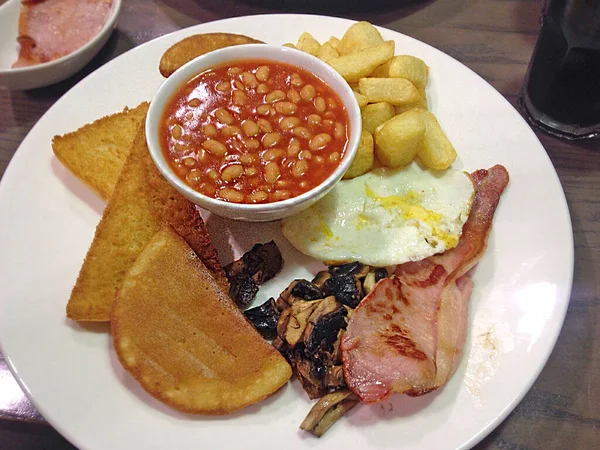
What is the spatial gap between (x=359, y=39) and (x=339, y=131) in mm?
694

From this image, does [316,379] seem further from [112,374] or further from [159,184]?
[159,184]

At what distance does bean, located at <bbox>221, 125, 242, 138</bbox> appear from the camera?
1.91 metres

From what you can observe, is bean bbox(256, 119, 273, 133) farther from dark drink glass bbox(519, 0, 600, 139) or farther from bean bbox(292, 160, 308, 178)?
dark drink glass bbox(519, 0, 600, 139)

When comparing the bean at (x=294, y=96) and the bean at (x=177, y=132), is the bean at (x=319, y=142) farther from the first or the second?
the bean at (x=177, y=132)

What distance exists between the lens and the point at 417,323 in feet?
6.24

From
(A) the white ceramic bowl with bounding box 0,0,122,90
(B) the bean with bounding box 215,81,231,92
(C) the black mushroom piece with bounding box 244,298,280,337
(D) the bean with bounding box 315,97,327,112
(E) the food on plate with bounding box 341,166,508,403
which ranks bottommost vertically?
(C) the black mushroom piece with bounding box 244,298,280,337

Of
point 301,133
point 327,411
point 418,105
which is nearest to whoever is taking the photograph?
Result: point 327,411

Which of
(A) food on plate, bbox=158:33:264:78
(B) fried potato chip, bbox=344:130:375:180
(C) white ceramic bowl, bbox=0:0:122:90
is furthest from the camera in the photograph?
(C) white ceramic bowl, bbox=0:0:122:90

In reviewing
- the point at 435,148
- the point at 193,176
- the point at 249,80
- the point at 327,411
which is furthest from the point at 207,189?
the point at 435,148

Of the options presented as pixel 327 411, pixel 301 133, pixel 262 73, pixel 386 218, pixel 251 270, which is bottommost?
pixel 327 411

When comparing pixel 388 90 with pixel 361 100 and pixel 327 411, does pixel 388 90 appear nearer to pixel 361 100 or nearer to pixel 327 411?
pixel 361 100

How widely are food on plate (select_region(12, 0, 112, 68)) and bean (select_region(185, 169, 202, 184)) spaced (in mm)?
1485

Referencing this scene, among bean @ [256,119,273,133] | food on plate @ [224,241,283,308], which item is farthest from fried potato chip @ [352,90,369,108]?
food on plate @ [224,241,283,308]

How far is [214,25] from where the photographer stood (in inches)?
108
